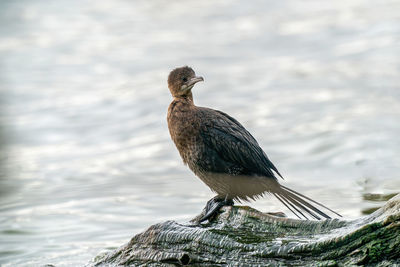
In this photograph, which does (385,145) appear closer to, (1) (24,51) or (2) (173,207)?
(2) (173,207)

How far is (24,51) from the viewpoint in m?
16.7

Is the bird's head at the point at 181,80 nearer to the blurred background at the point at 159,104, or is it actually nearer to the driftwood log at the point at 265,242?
the driftwood log at the point at 265,242

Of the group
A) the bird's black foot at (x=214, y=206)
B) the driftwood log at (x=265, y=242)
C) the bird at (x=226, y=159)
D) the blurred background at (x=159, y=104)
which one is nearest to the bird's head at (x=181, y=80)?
the bird at (x=226, y=159)

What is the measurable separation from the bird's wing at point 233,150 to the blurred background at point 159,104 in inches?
91.8

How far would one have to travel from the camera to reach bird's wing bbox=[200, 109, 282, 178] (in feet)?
20.1

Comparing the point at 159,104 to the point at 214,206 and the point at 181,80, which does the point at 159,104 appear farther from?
the point at 214,206

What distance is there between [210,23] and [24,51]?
4242 mm

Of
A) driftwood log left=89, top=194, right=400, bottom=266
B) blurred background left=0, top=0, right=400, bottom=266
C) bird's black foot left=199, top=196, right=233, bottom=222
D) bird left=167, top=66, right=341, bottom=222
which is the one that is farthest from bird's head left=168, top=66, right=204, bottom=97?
blurred background left=0, top=0, right=400, bottom=266

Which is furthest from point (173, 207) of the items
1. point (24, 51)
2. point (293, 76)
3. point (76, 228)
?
point (24, 51)

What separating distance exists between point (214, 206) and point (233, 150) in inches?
21.6

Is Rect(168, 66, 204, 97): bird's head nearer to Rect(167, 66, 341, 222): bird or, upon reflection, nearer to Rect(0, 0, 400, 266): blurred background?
Rect(167, 66, 341, 222): bird

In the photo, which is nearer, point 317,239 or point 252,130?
point 317,239

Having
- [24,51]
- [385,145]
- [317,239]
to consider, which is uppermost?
[24,51]

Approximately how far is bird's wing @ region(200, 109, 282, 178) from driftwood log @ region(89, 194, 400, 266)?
1.95 ft
